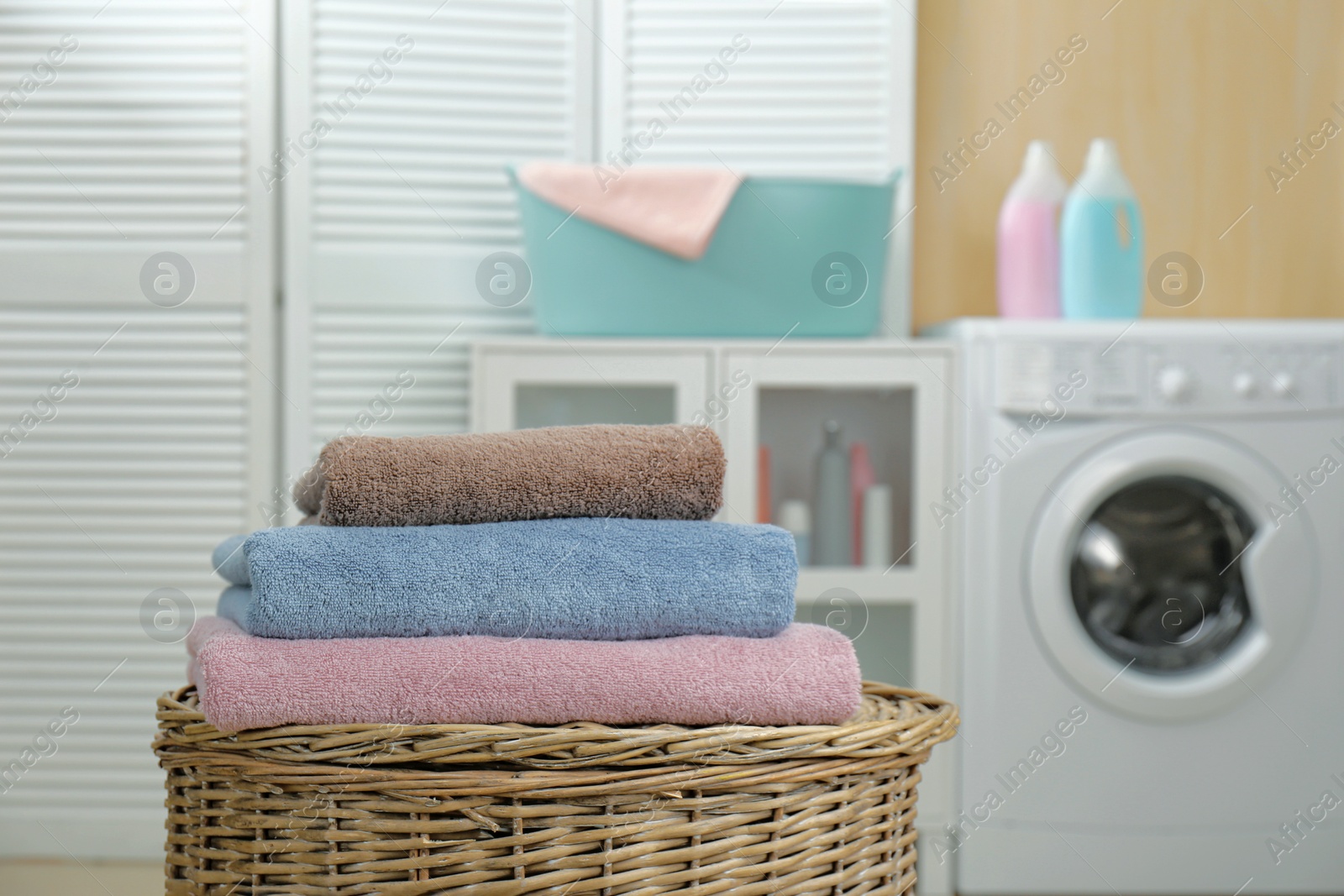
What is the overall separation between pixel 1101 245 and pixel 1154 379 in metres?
0.27

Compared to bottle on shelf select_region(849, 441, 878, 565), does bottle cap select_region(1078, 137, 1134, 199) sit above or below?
above

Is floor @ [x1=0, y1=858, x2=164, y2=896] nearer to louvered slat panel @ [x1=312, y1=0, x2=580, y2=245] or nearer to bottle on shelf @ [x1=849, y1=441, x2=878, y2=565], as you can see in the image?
louvered slat panel @ [x1=312, y1=0, x2=580, y2=245]

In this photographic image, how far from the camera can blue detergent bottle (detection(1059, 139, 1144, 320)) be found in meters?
1.54

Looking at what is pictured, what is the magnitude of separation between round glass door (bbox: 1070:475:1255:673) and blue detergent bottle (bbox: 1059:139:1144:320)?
0.31 m

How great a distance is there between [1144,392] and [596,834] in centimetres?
116

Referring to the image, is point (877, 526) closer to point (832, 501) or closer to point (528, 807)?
point (832, 501)

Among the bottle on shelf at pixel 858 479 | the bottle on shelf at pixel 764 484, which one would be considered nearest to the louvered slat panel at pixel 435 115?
the bottle on shelf at pixel 764 484

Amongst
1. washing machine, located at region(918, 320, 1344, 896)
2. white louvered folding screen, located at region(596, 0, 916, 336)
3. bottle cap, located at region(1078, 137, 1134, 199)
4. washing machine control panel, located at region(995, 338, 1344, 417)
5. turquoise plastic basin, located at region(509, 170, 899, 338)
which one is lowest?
washing machine, located at region(918, 320, 1344, 896)

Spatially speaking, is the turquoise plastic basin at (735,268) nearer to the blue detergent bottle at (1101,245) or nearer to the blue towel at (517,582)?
the blue detergent bottle at (1101,245)

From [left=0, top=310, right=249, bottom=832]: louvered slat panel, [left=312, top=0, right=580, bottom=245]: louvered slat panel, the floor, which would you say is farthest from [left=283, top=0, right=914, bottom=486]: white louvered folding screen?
the floor

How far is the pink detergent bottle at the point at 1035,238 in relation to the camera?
160 centimetres

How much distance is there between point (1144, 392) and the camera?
4.49 feet

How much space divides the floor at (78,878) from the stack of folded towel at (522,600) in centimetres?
101

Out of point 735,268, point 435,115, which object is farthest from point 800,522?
point 435,115
